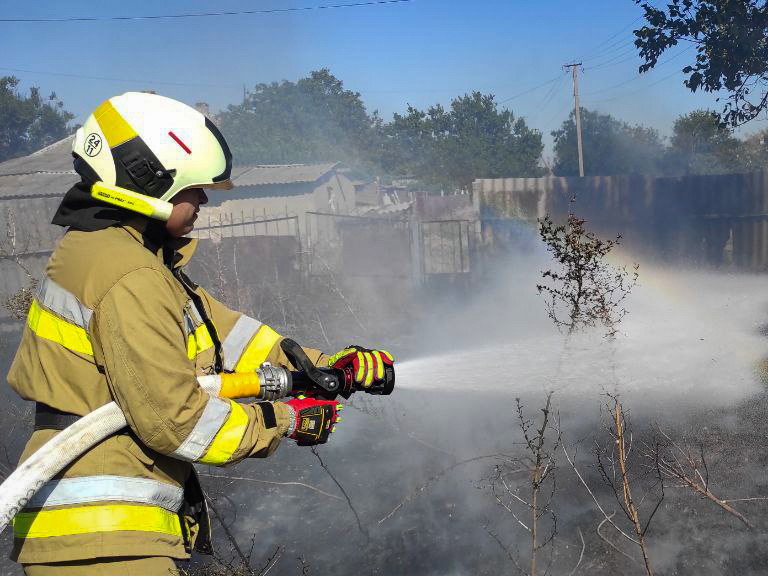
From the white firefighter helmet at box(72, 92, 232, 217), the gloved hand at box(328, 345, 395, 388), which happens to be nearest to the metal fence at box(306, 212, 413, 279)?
the gloved hand at box(328, 345, 395, 388)

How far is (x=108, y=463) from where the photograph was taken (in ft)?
6.39

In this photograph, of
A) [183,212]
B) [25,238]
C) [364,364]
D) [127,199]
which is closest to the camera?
[127,199]

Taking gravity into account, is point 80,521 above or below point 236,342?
below

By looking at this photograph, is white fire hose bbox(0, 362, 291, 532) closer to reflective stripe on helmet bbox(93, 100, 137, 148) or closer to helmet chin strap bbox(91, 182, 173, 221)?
helmet chin strap bbox(91, 182, 173, 221)

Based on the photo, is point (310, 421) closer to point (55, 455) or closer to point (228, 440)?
point (228, 440)

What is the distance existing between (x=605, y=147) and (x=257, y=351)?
38.2 metres

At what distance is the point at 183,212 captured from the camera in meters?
2.19

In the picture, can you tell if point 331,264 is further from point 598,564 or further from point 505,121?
point 505,121

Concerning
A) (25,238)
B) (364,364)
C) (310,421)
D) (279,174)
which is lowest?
(310,421)

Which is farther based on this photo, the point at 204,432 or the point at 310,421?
the point at 310,421

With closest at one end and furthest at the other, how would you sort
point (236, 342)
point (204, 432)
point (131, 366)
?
point (131, 366)
point (204, 432)
point (236, 342)

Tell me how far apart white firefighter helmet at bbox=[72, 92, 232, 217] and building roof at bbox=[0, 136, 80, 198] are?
47.4 ft

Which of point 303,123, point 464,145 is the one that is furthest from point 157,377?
point 303,123

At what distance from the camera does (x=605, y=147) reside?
3775 centimetres
